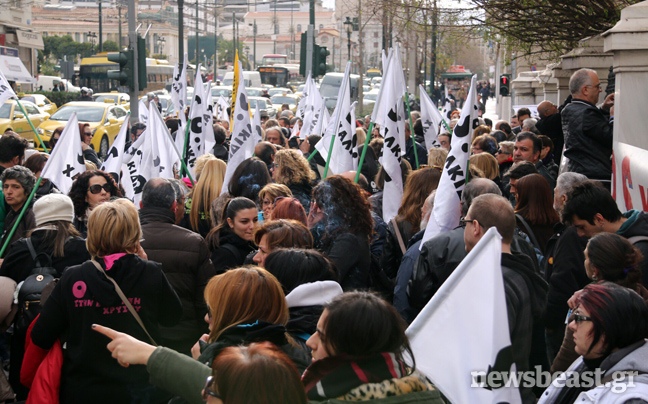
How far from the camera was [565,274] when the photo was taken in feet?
14.1

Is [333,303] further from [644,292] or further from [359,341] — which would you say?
[644,292]

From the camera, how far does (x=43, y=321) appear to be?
3.43 metres

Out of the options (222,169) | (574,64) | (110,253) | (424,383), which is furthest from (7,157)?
(574,64)

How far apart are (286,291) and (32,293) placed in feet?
5.34

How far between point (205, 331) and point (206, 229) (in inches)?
63.9

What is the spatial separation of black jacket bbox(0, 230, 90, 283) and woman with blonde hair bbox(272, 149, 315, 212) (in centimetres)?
218

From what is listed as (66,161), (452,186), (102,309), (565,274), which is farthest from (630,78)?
(66,161)

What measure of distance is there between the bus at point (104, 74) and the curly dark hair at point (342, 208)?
122 ft

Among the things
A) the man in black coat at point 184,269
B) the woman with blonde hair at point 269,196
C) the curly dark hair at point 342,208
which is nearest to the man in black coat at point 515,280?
the curly dark hair at point 342,208

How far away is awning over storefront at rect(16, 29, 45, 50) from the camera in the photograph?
162ft

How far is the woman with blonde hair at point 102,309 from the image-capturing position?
3.40m

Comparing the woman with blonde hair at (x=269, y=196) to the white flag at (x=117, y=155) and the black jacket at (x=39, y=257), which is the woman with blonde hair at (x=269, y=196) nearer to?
the black jacket at (x=39, y=257)

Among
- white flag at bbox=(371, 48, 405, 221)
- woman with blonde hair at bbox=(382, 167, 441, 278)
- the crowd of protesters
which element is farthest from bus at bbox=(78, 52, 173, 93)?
the crowd of protesters

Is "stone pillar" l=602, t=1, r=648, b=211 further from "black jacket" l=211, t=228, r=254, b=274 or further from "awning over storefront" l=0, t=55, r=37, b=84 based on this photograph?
"awning over storefront" l=0, t=55, r=37, b=84
